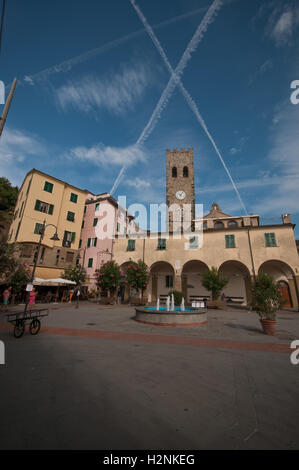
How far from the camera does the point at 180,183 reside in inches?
1518

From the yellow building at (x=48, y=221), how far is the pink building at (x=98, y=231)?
1.94 meters

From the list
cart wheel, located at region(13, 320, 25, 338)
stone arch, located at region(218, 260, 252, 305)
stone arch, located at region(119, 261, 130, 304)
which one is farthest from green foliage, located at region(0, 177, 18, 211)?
stone arch, located at region(218, 260, 252, 305)

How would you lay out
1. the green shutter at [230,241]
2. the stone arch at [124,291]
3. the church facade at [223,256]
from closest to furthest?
the church facade at [223,256] → the green shutter at [230,241] → the stone arch at [124,291]

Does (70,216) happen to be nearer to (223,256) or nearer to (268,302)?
(223,256)

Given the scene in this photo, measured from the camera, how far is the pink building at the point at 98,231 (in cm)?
2962

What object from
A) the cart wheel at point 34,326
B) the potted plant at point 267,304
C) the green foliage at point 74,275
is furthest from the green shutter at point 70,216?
the potted plant at point 267,304

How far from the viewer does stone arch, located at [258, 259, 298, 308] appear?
20.4 meters

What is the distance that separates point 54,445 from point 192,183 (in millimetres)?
39215

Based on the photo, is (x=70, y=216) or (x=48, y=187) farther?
(x=70, y=216)

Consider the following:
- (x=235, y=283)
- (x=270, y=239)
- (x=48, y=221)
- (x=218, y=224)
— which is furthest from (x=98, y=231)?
(x=270, y=239)

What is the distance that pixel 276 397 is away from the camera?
3.52 meters

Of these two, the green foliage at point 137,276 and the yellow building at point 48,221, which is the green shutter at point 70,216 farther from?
the green foliage at point 137,276

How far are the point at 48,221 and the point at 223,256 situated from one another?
22.4 metres

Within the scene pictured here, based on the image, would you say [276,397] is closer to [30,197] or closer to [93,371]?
[93,371]
